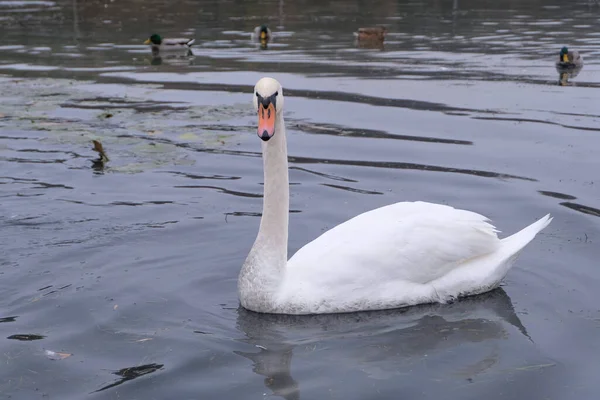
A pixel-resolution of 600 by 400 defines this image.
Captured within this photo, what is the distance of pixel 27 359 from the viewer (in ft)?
18.7

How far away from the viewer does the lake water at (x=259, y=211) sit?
5582 millimetres

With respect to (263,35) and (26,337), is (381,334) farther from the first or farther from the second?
(263,35)

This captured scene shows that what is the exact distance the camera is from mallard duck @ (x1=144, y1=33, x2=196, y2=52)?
23672mm

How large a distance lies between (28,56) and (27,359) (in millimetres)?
17649

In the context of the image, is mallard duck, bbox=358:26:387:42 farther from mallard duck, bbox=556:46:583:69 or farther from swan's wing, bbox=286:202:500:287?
swan's wing, bbox=286:202:500:287

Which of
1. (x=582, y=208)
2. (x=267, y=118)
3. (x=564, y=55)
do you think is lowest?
(x=582, y=208)

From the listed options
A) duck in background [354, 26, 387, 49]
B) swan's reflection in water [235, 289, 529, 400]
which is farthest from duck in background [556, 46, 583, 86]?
swan's reflection in water [235, 289, 529, 400]

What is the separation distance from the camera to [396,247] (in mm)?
6473

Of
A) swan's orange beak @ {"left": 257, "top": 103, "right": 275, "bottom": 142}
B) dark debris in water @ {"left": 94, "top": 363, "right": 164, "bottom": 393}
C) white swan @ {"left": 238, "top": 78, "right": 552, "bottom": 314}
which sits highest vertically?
swan's orange beak @ {"left": 257, "top": 103, "right": 275, "bottom": 142}

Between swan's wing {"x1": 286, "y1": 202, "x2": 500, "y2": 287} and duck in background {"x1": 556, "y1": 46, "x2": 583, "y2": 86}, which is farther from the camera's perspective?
duck in background {"x1": 556, "y1": 46, "x2": 583, "y2": 86}

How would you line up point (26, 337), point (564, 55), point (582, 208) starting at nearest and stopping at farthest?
point (26, 337), point (582, 208), point (564, 55)

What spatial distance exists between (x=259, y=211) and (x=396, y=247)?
2.72m

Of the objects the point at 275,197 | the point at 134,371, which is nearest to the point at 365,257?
the point at 275,197

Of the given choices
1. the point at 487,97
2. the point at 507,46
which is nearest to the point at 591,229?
the point at 487,97
